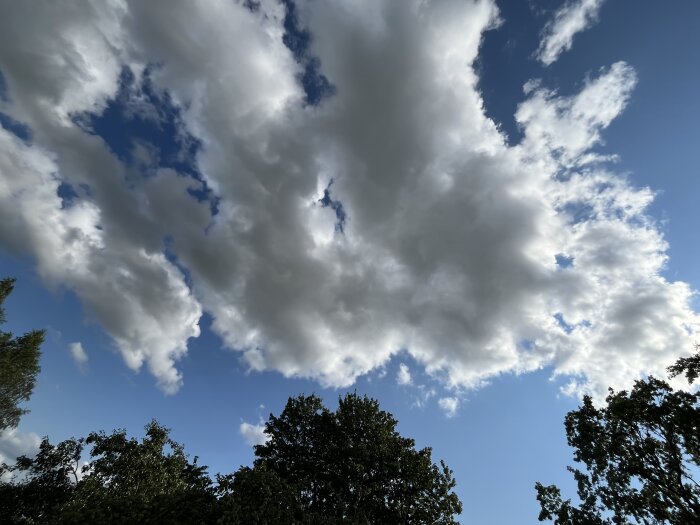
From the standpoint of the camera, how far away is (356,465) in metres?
35.2

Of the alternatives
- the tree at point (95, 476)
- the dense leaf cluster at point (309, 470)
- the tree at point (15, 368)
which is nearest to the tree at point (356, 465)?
the dense leaf cluster at point (309, 470)

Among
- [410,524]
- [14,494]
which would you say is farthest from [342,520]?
[14,494]

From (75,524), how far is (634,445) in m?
35.5

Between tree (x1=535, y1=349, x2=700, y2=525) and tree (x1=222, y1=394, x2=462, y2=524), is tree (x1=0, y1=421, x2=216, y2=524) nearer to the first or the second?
tree (x1=222, y1=394, x2=462, y2=524)

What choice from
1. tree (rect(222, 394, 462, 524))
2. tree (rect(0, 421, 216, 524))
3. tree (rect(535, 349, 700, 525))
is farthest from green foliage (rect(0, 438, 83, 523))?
tree (rect(535, 349, 700, 525))

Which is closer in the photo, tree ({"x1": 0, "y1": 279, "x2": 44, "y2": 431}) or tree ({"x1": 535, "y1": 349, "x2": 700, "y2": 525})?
tree ({"x1": 535, "y1": 349, "x2": 700, "y2": 525})

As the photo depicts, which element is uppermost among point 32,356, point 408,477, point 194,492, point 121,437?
point 32,356

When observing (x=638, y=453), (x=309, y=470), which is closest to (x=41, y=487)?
(x=309, y=470)

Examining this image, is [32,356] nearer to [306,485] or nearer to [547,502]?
[306,485]

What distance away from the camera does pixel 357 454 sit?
36.5m

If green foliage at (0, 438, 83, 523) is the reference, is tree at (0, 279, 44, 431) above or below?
above

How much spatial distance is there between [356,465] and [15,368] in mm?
44154

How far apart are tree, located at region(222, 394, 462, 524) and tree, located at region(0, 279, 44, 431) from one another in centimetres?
3085

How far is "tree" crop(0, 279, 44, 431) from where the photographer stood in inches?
1630
